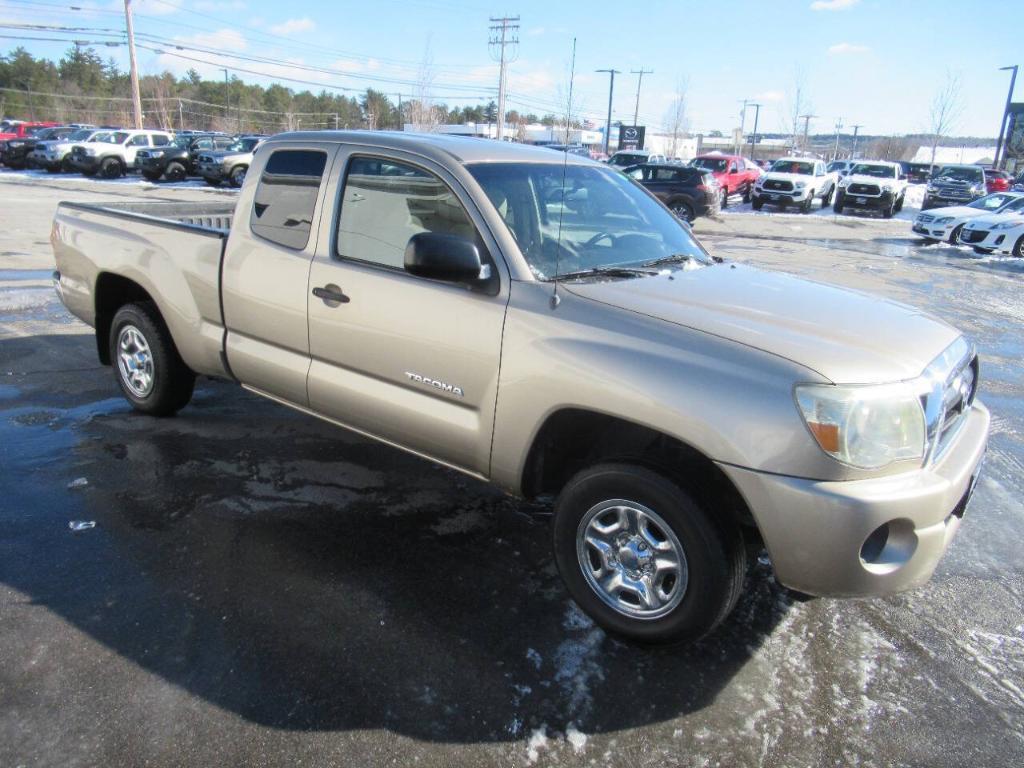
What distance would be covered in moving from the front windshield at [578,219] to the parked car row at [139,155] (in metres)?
23.8

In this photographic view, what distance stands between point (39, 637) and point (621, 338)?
8.23ft

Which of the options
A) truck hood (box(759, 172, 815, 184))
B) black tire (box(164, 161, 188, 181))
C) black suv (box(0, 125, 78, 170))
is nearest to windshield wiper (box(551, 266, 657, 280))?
truck hood (box(759, 172, 815, 184))

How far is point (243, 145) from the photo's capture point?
1075 inches

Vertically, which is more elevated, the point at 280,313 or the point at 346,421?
the point at 280,313

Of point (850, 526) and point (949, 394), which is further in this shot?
point (949, 394)

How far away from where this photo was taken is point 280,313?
389 centimetres

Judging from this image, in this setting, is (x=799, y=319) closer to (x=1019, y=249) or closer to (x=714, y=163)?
(x=1019, y=249)

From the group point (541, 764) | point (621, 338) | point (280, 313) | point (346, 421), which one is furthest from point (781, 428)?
point (280, 313)

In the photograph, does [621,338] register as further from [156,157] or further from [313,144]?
[156,157]

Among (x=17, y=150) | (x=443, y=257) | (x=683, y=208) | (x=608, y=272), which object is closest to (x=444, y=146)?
(x=443, y=257)

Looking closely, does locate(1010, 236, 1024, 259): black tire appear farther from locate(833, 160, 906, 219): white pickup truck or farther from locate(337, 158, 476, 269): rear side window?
locate(337, 158, 476, 269): rear side window

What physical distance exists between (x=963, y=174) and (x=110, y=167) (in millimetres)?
33760

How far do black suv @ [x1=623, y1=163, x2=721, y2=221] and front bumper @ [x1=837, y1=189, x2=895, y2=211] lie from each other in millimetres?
9863

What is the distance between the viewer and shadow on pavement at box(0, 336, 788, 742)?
264 cm
